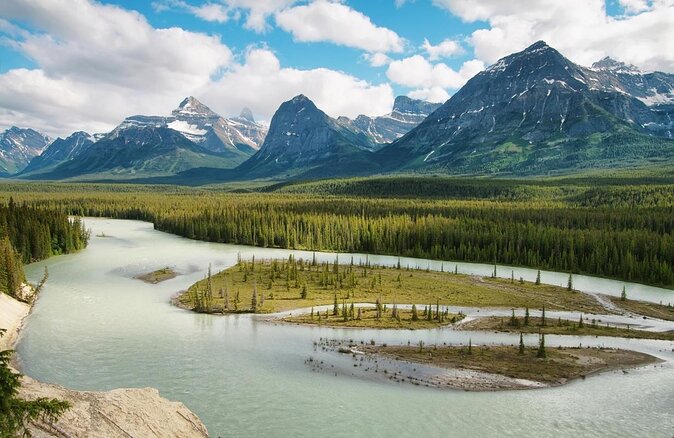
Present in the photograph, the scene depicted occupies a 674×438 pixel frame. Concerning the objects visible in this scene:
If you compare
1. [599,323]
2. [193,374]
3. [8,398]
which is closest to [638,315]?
[599,323]

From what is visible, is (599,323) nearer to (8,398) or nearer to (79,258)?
(8,398)

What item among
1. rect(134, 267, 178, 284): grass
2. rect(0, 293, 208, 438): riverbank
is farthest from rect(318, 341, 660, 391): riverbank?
rect(134, 267, 178, 284): grass

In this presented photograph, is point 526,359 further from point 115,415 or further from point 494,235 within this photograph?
point 494,235

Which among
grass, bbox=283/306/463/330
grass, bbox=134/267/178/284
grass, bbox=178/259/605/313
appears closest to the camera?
grass, bbox=283/306/463/330

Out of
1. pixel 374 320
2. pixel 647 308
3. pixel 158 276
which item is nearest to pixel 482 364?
pixel 374 320

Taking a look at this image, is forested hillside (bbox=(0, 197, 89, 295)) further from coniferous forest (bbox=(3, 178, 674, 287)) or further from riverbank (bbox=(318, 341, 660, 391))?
riverbank (bbox=(318, 341, 660, 391))

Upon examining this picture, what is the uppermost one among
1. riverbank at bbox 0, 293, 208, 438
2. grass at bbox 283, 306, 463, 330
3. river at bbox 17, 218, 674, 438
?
riverbank at bbox 0, 293, 208, 438

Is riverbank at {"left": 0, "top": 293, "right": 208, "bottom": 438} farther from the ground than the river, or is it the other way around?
riverbank at {"left": 0, "top": 293, "right": 208, "bottom": 438}
